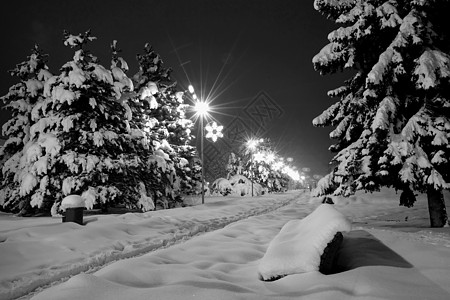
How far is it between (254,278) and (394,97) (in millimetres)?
7740

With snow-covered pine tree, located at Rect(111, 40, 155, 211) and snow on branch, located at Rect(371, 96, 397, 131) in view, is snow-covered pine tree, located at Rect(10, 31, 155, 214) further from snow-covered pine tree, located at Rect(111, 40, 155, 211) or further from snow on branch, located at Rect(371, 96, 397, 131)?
snow on branch, located at Rect(371, 96, 397, 131)

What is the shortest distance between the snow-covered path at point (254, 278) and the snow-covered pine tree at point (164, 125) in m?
15.1

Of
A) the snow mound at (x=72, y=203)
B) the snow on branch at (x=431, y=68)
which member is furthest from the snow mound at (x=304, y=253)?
the snow mound at (x=72, y=203)

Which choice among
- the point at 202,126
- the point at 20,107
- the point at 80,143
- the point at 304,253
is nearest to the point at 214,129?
the point at 202,126

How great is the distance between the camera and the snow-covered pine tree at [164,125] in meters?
20.9

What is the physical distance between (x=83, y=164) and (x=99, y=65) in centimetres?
523

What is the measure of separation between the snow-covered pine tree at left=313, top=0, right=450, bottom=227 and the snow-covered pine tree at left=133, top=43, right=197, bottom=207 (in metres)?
12.6

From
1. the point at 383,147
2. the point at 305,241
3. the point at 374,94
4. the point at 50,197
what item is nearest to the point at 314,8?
the point at 374,94

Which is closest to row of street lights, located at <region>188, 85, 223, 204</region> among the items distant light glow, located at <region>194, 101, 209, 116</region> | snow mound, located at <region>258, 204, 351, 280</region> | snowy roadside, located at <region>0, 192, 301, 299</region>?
distant light glow, located at <region>194, 101, 209, 116</region>

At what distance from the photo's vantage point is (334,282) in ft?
11.6

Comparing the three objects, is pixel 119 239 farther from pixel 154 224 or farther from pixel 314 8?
pixel 314 8

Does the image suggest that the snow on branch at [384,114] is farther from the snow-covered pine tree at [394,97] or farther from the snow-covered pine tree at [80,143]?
the snow-covered pine tree at [80,143]

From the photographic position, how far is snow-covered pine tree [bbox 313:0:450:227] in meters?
8.10

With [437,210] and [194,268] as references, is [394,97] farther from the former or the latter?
[194,268]
